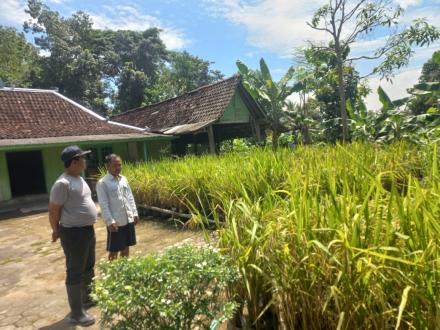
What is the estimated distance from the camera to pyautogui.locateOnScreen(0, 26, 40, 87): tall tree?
26.6m

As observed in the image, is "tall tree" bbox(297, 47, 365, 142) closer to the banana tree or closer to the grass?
the banana tree

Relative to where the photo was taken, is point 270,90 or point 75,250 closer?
point 75,250

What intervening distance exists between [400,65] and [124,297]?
12.7 metres

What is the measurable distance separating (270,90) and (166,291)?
47.1 ft

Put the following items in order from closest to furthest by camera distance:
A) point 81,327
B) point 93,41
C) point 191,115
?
point 81,327 < point 191,115 < point 93,41

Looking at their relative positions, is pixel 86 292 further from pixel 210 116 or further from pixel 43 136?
pixel 210 116

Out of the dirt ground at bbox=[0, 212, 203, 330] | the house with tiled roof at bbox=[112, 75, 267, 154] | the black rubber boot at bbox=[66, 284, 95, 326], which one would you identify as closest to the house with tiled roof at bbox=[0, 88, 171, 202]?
the house with tiled roof at bbox=[112, 75, 267, 154]

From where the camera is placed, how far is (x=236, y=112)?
15.4 metres

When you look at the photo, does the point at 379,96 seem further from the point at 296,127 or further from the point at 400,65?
the point at 296,127

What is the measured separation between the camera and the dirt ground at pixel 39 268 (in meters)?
3.57

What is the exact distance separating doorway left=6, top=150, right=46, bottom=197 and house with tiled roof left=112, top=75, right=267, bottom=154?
15.7ft

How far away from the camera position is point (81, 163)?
3.40 meters

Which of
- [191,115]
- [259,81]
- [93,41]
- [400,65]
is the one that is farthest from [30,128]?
[93,41]

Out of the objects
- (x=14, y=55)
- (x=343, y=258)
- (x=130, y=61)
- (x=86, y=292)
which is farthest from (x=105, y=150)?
(x=14, y=55)
